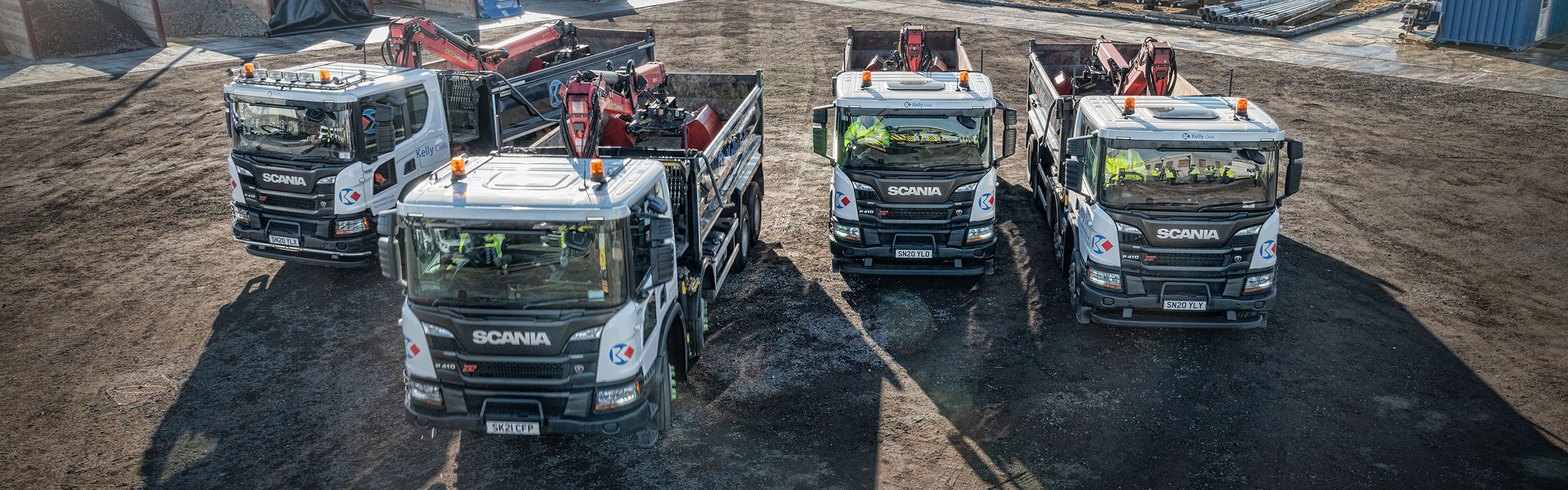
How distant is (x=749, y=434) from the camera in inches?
353

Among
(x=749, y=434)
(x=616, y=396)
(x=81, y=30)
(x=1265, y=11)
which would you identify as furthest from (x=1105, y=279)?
(x=81, y=30)

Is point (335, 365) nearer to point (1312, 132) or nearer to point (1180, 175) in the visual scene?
point (1180, 175)

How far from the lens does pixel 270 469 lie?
8.41 meters

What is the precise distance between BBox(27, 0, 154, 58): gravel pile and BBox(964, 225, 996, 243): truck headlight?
2592cm

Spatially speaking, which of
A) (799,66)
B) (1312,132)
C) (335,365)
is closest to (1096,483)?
(335,365)

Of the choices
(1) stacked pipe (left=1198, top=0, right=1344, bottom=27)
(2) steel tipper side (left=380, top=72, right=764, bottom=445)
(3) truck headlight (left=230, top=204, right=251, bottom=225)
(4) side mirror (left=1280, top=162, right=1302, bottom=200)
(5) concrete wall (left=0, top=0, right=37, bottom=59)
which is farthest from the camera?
(1) stacked pipe (left=1198, top=0, right=1344, bottom=27)

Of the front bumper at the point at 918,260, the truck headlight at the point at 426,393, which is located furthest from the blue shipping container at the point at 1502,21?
the truck headlight at the point at 426,393

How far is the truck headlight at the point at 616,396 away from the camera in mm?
7656

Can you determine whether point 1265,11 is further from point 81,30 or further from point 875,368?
point 81,30

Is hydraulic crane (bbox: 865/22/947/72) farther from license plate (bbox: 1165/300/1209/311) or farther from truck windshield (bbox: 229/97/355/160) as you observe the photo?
truck windshield (bbox: 229/97/355/160)

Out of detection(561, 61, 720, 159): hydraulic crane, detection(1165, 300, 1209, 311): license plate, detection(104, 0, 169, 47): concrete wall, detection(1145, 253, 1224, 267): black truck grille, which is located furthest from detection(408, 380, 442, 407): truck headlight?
detection(104, 0, 169, 47): concrete wall

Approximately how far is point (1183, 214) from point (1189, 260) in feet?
1.59

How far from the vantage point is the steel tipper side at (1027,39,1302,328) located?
10.2 metres

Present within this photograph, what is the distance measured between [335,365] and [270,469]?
207 centimetres
